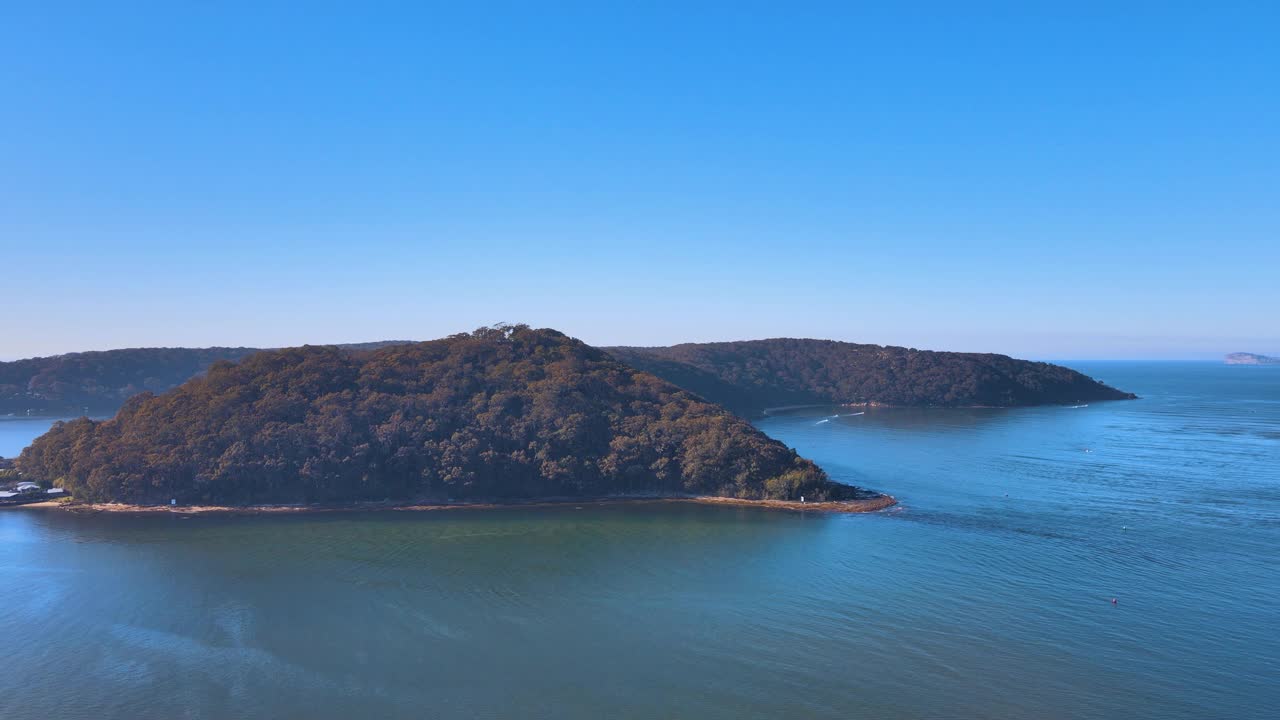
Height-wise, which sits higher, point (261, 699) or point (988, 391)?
point (988, 391)

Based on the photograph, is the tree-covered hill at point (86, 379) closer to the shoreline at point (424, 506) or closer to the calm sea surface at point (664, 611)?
the shoreline at point (424, 506)

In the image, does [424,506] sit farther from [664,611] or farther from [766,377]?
[766,377]

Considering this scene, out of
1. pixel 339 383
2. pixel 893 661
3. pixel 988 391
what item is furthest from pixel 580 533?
pixel 988 391

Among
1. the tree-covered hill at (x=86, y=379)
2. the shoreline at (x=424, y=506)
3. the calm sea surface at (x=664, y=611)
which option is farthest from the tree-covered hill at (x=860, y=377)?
the calm sea surface at (x=664, y=611)

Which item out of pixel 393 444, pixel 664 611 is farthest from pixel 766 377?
pixel 664 611

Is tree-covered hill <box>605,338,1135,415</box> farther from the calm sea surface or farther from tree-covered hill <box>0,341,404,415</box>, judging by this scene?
the calm sea surface

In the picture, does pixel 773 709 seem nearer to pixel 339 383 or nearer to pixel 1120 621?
pixel 1120 621
